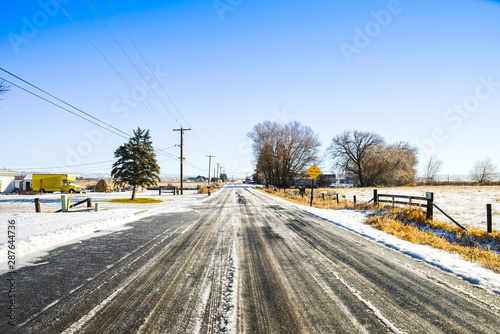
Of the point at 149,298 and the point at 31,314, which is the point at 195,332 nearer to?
the point at 149,298

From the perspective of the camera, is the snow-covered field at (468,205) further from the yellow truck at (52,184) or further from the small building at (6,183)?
the small building at (6,183)


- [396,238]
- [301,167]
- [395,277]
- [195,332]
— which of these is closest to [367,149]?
[301,167]

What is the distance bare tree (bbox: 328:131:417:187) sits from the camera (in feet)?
154

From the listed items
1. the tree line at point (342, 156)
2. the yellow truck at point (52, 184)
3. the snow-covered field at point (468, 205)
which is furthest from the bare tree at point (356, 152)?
the yellow truck at point (52, 184)

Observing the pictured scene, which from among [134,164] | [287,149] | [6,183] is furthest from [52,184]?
[287,149]

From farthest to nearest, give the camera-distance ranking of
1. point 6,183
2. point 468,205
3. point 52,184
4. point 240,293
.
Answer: point 6,183 < point 52,184 < point 468,205 < point 240,293

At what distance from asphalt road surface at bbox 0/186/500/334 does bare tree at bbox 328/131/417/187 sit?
49.4 metres

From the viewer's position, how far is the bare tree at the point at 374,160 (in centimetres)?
4703

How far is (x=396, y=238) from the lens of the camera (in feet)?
24.3

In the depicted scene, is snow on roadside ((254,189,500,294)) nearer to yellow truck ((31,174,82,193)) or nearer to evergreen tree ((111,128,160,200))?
evergreen tree ((111,128,160,200))

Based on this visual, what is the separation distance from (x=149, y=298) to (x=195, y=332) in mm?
1124

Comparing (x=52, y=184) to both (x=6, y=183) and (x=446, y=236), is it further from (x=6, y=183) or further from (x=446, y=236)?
(x=446, y=236)

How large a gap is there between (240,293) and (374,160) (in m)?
53.3

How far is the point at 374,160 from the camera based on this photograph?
160 feet
